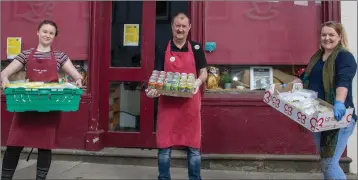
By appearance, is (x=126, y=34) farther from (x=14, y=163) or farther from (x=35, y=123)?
(x=14, y=163)

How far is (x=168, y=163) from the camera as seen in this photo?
348 cm

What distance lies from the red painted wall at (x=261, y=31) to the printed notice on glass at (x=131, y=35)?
1022 millimetres

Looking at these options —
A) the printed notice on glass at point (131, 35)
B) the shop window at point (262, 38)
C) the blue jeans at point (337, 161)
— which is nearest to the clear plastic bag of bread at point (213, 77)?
the shop window at point (262, 38)

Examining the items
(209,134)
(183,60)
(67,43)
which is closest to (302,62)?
(209,134)

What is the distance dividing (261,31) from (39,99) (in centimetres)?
292

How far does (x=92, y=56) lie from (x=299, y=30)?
8.88ft

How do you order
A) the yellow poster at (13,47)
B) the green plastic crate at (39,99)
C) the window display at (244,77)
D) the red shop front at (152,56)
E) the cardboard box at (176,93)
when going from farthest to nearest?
1. the yellow poster at (13,47)
2. the window display at (244,77)
3. the red shop front at (152,56)
4. the cardboard box at (176,93)
5. the green plastic crate at (39,99)

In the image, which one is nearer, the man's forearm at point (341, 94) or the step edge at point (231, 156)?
the man's forearm at point (341, 94)

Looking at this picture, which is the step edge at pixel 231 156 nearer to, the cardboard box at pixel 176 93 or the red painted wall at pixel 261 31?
the red painted wall at pixel 261 31

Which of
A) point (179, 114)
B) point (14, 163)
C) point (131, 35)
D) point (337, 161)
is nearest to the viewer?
point (337, 161)

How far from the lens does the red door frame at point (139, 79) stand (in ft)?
16.7

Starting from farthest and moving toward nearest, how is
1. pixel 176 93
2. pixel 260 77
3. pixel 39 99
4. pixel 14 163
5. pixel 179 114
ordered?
pixel 260 77, pixel 179 114, pixel 14 163, pixel 176 93, pixel 39 99

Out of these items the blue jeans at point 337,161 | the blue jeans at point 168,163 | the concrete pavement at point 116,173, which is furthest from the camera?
the concrete pavement at point 116,173

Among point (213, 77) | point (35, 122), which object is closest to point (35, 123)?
point (35, 122)
